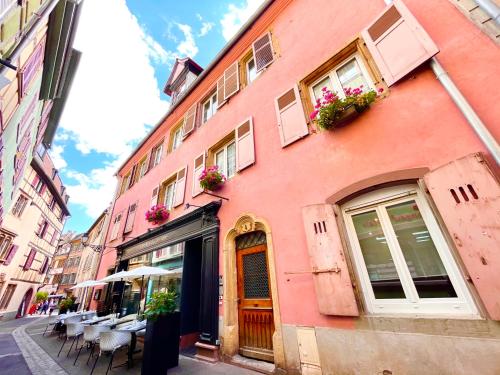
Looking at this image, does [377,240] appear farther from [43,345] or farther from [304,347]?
[43,345]

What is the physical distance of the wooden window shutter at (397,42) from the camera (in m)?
3.44

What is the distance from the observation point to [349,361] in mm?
2994

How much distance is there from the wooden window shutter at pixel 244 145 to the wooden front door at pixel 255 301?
1974 mm

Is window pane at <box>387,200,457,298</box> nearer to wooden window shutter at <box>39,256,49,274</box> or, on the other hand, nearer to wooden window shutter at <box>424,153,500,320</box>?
wooden window shutter at <box>424,153,500,320</box>

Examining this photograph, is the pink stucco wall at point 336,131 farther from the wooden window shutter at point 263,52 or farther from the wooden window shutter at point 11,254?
the wooden window shutter at point 11,254

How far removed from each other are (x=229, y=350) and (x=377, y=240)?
3.94 metres

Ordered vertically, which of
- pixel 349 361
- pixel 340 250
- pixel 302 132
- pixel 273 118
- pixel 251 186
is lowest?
pixel 349 361

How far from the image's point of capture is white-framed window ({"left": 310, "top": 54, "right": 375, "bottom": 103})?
14.3 ft

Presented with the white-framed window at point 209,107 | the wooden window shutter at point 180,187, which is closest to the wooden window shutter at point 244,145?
the white-framed window at point 209,107

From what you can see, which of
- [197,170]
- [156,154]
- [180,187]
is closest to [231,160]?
[197,170]

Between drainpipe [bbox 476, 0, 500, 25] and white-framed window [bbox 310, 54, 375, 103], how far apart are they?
1552 mm

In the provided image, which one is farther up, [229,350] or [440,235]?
[440,235]

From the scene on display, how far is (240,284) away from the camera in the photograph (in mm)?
5223

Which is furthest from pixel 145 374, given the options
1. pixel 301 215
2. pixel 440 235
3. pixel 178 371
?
pixel 440 235
